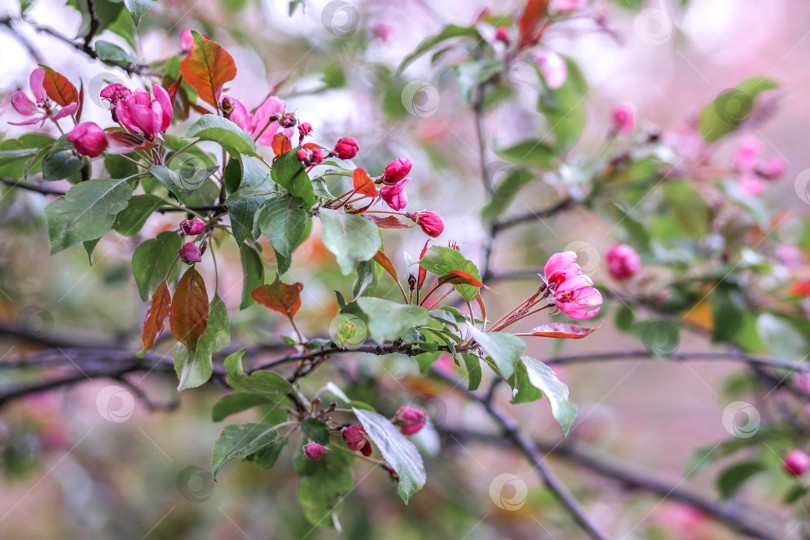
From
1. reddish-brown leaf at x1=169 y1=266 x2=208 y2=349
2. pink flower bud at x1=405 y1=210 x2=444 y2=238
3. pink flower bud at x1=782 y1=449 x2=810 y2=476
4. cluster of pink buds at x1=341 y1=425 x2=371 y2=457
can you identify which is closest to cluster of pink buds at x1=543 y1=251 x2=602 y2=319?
pink flower bud at x1=405 y1=210 x2=444 y2=238

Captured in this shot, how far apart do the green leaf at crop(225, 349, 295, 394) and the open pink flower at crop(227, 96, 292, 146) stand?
209 mm

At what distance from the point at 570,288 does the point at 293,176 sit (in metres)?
0.26

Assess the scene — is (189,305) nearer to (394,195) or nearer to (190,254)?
(190,254)

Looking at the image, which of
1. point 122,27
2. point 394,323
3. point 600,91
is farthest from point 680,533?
point 122,27

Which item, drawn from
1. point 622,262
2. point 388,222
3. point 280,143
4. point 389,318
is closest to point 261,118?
point 280,143

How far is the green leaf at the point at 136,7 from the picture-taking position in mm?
577

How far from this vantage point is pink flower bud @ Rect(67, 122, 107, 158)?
508mm

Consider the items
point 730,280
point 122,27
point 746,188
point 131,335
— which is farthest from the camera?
point 131,335

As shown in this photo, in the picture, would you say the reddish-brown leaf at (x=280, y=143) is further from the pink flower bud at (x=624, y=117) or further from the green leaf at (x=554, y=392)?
the pink flower bud at (x=624, y=117)

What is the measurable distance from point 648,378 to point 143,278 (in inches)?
111

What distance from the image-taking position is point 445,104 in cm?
180

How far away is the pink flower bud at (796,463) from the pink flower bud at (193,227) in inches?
39.3

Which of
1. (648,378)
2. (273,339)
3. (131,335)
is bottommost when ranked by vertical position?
(648,378)

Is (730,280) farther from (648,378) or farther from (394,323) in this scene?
(648,378)
